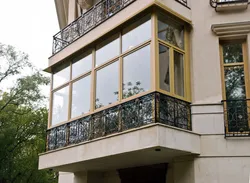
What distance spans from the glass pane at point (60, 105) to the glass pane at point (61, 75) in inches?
10.4

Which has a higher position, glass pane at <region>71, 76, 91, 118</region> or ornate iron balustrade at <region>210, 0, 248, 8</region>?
ornate iron balustrade at <region>210, 0, 248, 8</region>

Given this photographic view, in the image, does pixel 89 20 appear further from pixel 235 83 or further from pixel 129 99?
pixel 235 83

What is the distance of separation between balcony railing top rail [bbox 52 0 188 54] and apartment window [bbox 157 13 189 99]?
77cm

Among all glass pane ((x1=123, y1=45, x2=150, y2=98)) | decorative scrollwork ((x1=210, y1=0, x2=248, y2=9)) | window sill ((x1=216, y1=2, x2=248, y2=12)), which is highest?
decorative scrollwork ((x1=210, y1=0, x2=248, y2=9))

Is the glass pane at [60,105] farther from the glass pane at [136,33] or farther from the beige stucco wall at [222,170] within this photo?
the beige stucco wall at [222,170]

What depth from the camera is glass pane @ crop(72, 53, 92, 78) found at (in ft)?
34.8

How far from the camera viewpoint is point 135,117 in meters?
8.52

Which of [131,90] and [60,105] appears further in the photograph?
[60,105]

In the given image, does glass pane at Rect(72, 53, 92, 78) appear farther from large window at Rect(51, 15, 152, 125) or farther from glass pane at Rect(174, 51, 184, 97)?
glass pane at Rect(174, 51, 184, 97)

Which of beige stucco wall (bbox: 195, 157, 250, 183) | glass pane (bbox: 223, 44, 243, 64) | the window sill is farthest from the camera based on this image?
glass pane (bbox: 223, 44, 243, 64)

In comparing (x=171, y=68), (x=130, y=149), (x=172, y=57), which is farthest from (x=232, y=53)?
(x=130, y=149)

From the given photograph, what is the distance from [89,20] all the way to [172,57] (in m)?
3.38

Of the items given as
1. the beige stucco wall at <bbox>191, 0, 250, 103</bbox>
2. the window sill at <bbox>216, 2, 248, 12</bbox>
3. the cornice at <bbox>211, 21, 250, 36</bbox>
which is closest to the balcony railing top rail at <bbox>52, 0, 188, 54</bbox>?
the beige stucco wall at <bbox>191, 0, 250, 103</bbox>

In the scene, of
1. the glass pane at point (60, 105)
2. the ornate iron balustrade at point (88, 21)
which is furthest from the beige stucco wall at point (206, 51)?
the glass pane at point (60, 105)
